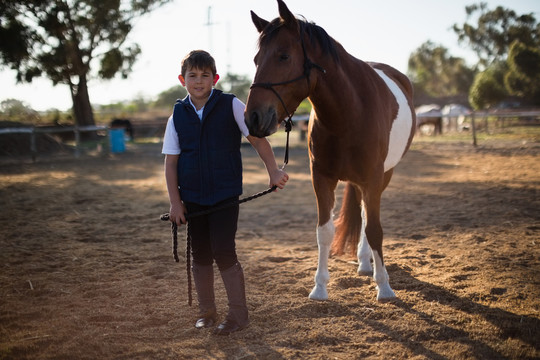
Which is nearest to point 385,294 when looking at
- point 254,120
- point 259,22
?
point 254,120

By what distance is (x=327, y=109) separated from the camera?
286cm

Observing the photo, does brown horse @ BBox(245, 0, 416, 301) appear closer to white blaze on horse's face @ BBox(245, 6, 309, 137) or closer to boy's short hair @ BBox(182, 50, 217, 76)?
white blaze on horse's face @ BBox(245, 6, 309, 137)

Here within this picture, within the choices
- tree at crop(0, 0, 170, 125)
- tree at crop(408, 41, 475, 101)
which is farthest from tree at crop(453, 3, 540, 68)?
tree at crop(0, 0, 170, 125)

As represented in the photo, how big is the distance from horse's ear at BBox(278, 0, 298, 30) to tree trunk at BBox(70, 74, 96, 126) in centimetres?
2123

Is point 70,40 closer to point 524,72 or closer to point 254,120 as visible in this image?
point 254,120

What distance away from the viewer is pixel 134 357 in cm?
222

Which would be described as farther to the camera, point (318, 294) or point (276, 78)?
point (318, 294)

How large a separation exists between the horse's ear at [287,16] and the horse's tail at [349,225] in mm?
1892

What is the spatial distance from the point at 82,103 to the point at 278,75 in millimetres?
21571

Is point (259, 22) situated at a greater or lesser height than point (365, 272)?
greater

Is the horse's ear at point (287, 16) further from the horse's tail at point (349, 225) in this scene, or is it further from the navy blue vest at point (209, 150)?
the horse's tail at point (349, 225)

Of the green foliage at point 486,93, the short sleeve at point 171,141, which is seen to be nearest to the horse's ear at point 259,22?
the short sleeve at point 171,141

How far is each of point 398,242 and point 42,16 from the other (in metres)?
20.8

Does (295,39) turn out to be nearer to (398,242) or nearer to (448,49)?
(398,242)
